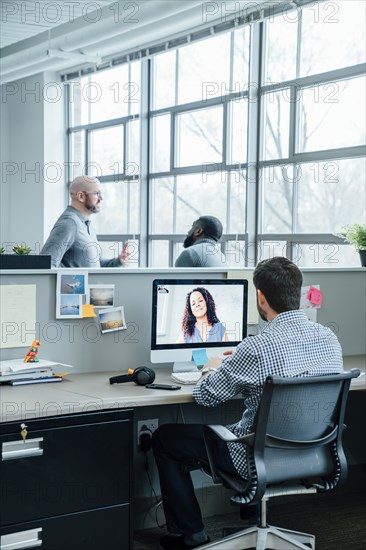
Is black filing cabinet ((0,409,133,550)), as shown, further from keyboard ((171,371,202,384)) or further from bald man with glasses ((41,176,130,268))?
bald man with glasses ((41,176,130,268))

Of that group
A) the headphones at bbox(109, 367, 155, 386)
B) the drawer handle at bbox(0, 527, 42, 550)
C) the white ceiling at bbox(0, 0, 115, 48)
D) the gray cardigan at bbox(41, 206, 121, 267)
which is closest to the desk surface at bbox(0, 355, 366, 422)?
the headphones at bbox(109, 367, 155, 386)

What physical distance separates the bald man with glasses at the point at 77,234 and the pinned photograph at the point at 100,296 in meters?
0.73

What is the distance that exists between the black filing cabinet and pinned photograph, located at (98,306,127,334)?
22.6 inches

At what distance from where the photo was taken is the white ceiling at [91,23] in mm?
5953

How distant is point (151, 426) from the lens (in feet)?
10.6

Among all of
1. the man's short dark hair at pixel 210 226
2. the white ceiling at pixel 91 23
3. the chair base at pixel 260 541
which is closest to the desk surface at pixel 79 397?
the chair base at pixel 260 541

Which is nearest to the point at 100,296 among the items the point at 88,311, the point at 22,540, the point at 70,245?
the point at 88,311

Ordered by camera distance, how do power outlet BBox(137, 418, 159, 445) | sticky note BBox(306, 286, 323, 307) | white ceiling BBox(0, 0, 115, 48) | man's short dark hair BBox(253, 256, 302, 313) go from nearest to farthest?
man's short dark hair BBox(253, 256, 302, 313) < power outlet BBox(137, 418, 159, 445) < sticky note BBox(306, 286, 323, 307) < white ceiling BBox(0, 0, 115, 48)

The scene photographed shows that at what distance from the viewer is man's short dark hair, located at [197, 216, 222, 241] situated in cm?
421

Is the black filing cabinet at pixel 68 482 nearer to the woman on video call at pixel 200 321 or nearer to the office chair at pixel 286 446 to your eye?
the office chair at pixel 286 446

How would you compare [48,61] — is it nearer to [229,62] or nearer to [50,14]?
[50,14]

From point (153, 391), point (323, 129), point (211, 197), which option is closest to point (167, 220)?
point (211, 197)

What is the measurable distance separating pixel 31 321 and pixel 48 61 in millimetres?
5595

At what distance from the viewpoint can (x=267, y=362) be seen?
2.47m
